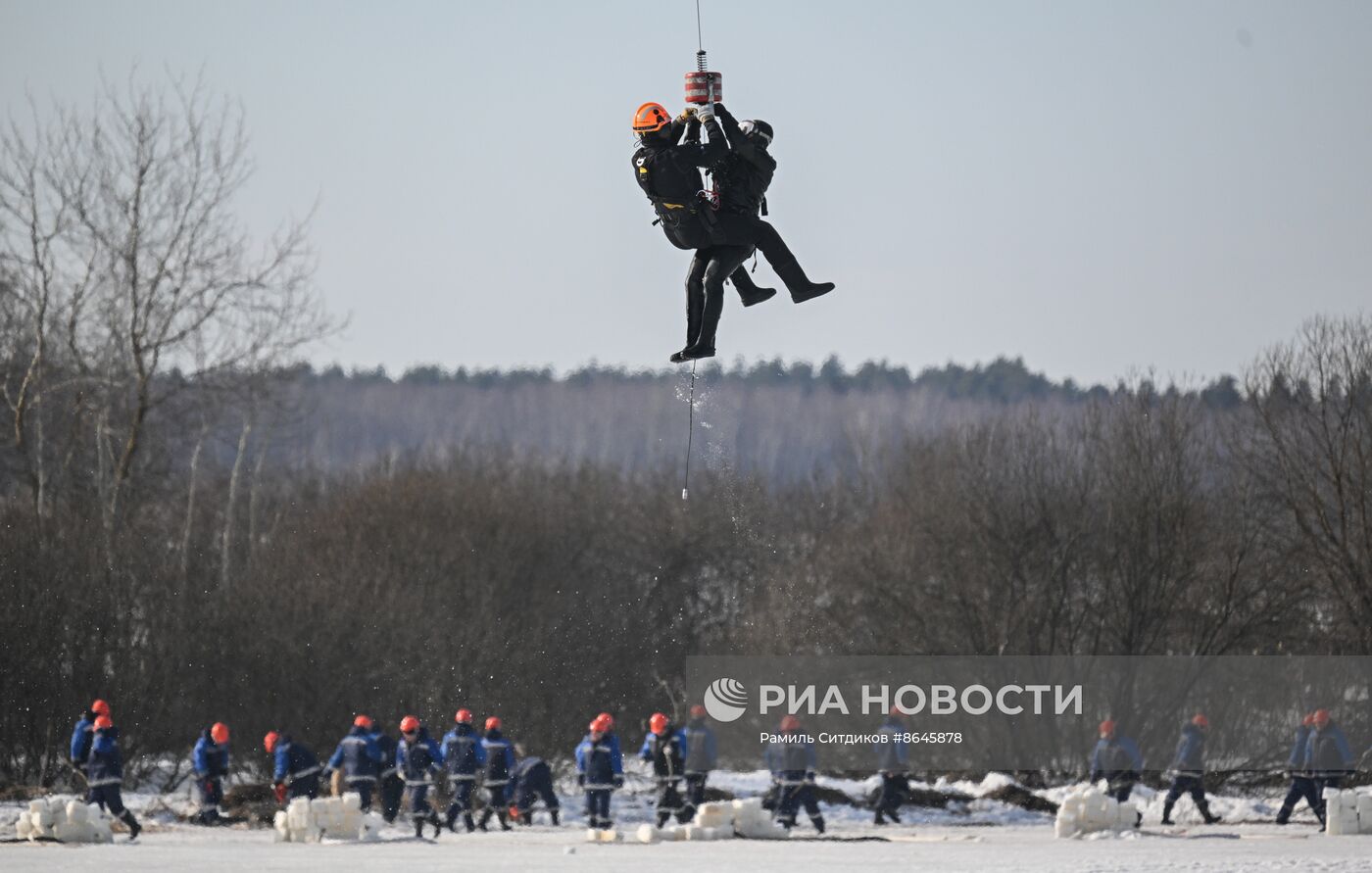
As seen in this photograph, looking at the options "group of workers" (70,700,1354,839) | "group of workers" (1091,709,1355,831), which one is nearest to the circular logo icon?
"group of workers" (70,700,1354,839)

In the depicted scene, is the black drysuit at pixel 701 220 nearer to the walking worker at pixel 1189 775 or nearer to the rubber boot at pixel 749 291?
the rubber boot at pixel 749 291

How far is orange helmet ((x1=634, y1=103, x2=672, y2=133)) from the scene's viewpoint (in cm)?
1390

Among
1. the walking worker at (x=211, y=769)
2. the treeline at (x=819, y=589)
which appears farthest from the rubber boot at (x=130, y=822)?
the treeline at (x=819, y=589)

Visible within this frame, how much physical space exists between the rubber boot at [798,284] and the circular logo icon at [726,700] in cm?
2522

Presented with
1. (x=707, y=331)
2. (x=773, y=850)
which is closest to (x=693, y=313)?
(x=707, y=331)

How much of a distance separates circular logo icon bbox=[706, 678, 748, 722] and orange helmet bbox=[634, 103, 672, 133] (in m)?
26.5

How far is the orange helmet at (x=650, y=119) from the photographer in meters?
13.9

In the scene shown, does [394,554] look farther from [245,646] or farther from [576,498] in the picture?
[576,498]

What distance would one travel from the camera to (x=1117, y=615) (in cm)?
3894

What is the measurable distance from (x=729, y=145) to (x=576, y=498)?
148 ft

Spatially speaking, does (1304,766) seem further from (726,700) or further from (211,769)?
(726,700)

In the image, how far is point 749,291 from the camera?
15273 mm

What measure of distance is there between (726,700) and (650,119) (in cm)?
2827

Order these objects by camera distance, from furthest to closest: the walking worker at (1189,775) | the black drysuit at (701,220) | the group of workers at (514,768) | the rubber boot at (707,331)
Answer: the walking worker at (1189,775) → the group of workers at (514,768) → the rubber boot at (707,331) → the black drysuit at (701,220)
